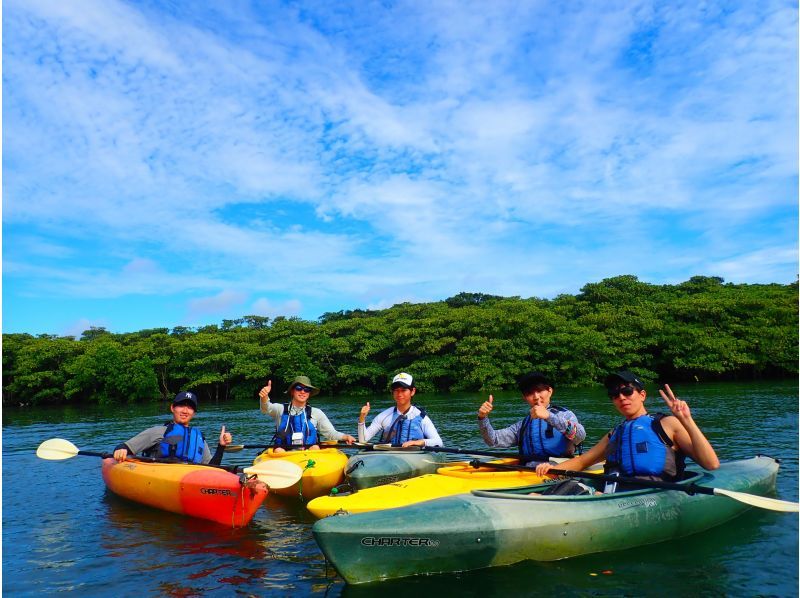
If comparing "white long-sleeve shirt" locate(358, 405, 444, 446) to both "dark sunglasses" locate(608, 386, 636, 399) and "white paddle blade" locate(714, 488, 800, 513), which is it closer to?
"dark sunglasses" locate(608, 386, 636, 399)

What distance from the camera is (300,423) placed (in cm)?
807

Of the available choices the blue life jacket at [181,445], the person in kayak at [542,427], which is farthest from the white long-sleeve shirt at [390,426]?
the blue life jacket at [181,445]

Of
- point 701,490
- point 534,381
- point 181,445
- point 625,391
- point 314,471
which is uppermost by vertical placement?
point 534,381

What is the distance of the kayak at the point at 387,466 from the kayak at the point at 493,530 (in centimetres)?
221

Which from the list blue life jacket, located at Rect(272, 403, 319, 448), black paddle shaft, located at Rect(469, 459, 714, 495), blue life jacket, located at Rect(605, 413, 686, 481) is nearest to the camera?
black paddle shaft, located at Rect(469, 459, 714, 495)

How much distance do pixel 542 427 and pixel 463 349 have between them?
1015 inches

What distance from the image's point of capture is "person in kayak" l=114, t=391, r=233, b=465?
681 cm

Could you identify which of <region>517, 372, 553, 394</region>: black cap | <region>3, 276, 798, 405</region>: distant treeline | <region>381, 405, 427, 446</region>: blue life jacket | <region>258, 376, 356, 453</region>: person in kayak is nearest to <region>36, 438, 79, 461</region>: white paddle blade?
<region>258, 376, 356, 453</region>: person in kayak

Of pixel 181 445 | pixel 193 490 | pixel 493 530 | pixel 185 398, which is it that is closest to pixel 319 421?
pixel 181 445

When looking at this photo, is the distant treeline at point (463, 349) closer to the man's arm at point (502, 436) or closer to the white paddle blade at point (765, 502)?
the man's arm at point (502, 436)

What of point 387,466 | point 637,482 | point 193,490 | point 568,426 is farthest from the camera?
point 387,466

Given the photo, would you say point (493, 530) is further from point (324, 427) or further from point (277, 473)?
point (324, 427)

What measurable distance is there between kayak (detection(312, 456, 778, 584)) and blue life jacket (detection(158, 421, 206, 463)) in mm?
3657

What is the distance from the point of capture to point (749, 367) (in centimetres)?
2877
